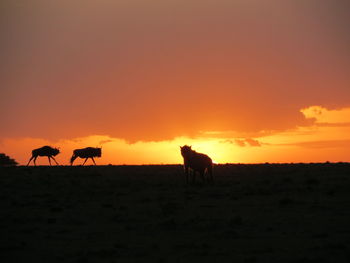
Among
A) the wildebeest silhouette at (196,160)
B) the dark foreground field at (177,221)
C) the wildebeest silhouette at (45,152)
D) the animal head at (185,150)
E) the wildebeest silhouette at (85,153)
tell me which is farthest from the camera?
the wildebeest silhouette at (85,153)

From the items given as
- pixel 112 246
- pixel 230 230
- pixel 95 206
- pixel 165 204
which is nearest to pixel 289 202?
pixel 165 204

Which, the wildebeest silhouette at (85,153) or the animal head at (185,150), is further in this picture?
the wildebeest silhouette at (85,153)

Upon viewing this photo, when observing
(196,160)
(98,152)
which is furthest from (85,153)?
(196,160)

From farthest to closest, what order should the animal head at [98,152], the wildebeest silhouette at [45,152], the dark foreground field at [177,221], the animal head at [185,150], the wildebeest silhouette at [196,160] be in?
the animal head at [98,152]
the wildebeest silhouette at [45,152]
the animal head at [185,150]
the wildebeest silhouette at [196,160]
the dark foreground field at [177,221]

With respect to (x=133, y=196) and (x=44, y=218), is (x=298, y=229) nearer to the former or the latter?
(x=44, y=218)

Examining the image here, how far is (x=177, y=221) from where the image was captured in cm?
1858

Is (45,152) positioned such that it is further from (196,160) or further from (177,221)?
(177,221)

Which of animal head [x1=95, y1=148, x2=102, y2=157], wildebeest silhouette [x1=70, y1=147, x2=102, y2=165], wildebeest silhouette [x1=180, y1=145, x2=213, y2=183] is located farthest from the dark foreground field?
animal head [x1=95, y1=148, x2=102, y2=157]

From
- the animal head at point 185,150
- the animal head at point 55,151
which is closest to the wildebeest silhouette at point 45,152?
the animal head at point 55,151

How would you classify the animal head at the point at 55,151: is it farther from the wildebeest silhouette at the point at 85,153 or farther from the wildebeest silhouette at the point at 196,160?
the wildebeest silhouette at the point at 196,160

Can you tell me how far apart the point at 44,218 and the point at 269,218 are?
831 cm

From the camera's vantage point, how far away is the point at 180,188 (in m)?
28.7

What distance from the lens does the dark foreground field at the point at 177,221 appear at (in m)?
13.9

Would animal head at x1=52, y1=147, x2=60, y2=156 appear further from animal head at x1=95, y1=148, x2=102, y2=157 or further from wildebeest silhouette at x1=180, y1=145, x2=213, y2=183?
wildebeest silhouette at x1=180, y1=145, x2=213, y2=183
